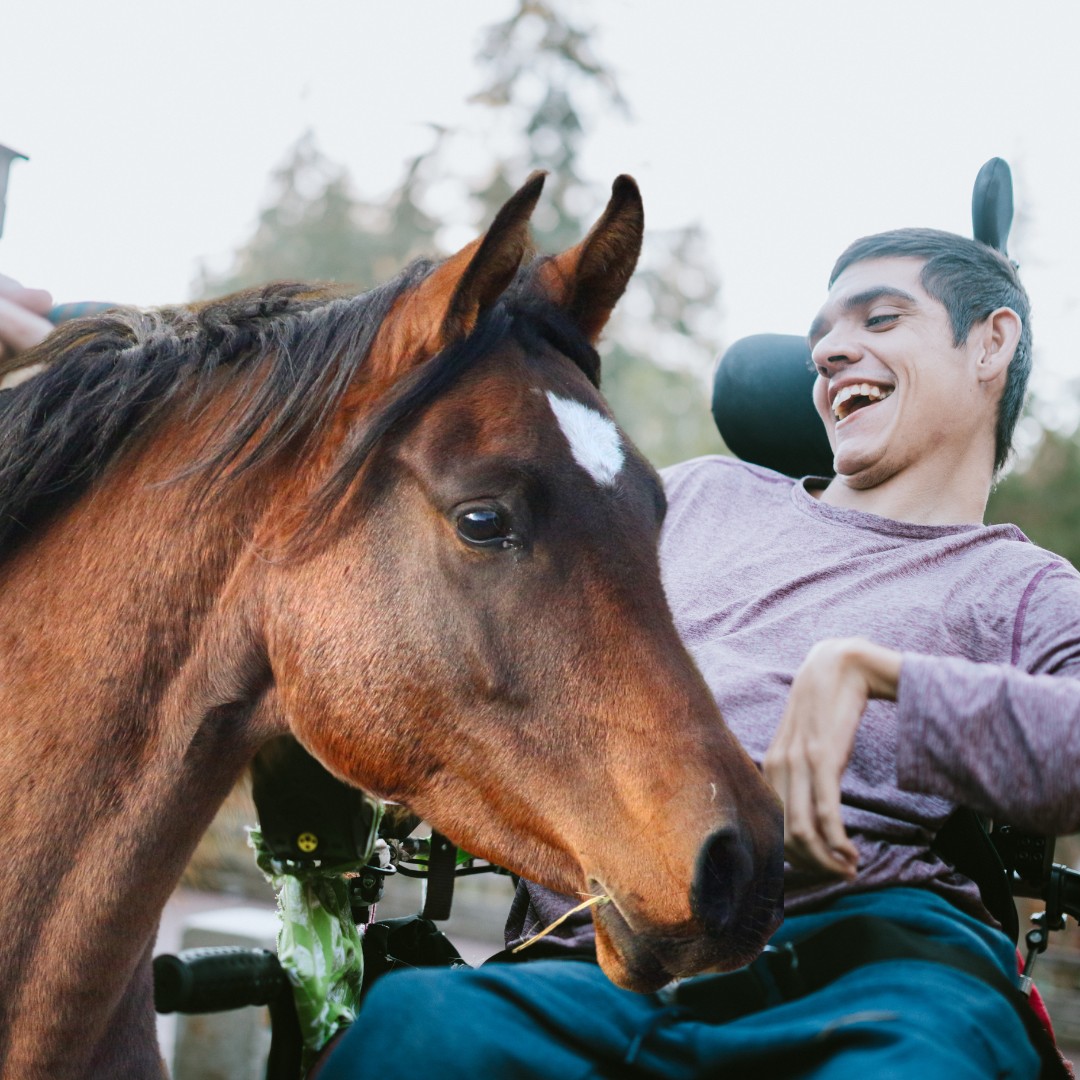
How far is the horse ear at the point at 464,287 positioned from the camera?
1.72 metres

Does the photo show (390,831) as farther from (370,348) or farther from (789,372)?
(789,372)

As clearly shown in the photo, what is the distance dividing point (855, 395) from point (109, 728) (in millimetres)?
1766

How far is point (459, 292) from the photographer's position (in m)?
1.77

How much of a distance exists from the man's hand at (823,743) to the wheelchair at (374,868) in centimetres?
51

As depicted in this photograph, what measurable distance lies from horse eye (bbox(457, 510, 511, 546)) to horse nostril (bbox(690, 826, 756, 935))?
1.81ft

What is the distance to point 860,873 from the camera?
1.94 metres

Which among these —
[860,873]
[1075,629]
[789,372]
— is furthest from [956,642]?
[789,372]

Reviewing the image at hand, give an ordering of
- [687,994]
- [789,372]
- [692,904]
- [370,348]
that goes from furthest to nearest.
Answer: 1. [789,372]
2. [370,348]
3. [687,994]
4. [692,904]

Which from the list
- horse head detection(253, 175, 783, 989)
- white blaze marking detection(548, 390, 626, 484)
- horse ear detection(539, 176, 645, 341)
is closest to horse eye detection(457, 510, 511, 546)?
horse head detection(253, 175, 783, 989)

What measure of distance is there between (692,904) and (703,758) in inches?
7.8

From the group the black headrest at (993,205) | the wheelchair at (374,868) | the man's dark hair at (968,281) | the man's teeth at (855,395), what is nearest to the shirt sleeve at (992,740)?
the wheelchair at (374,868)

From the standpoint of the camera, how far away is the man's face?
8.13 ft

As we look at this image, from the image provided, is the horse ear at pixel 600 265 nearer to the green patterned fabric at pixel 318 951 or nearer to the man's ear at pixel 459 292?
the man's ear at pixel 459 292

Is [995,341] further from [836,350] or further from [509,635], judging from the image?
[509,635]
